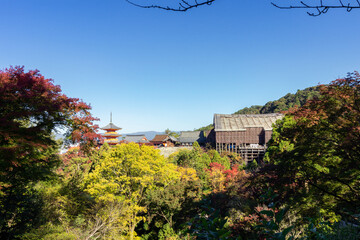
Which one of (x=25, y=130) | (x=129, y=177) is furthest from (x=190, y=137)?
(x=25, y=130)

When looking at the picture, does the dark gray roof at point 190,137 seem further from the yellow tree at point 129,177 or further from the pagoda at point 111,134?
the yellow tree at point 129,177

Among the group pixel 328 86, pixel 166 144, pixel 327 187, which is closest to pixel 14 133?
pixel 328 86

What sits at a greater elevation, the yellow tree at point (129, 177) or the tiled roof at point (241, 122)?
the tiled roof at point (241, 122)

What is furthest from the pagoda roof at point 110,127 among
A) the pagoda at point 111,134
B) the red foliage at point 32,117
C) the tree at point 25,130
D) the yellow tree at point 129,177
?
the red foliage at point 32,117

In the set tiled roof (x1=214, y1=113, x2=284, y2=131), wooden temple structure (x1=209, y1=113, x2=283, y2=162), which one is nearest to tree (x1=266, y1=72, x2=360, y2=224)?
wooden temple structure (x1=209, y1=113, x2=283, y2=162)

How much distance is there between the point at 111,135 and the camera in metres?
37.9

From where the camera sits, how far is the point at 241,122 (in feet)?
101

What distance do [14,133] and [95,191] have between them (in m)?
6.61

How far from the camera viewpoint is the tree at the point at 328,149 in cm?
478

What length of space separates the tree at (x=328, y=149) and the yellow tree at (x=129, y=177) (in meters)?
7.48

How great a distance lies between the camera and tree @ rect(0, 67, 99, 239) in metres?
4.73

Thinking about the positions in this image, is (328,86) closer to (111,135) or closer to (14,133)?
(14,133)

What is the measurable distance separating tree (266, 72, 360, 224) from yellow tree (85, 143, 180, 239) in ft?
24.5

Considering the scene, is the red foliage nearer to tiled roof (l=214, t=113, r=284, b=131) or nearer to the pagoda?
tiled roof (l=214, t=113, r=284, b=131)
